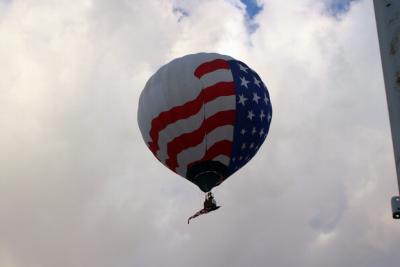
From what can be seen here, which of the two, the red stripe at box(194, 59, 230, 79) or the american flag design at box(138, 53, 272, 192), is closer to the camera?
the american flag design at box(138, 53, 272, 192)

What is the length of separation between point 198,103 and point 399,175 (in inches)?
731

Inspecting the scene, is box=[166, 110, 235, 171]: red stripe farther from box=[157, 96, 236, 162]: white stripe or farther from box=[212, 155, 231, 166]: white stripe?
box=[212, 155, 231, 166]: white stripe

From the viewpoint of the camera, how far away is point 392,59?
6535 millimetres

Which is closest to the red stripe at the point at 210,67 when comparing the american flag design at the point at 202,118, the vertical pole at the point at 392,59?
the american flag design at the point at 202,118

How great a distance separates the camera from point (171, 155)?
25.2 m

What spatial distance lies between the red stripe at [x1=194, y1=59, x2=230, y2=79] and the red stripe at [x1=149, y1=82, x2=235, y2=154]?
872 mm

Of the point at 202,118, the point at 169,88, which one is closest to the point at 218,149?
the point at 202,118

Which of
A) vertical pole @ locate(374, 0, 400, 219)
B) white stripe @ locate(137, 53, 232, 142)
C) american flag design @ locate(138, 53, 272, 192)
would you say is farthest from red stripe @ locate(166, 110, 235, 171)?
vertical pole @ locate(374, 0, 400, 219)

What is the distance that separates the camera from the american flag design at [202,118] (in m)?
24.5

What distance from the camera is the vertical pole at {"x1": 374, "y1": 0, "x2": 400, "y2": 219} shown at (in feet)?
21.2

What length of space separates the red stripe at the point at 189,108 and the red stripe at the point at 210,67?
2.86 ft

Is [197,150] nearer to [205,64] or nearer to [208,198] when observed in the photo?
[208,198]

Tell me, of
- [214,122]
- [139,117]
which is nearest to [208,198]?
[214,122]

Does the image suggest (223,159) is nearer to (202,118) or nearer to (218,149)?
(218,149)
